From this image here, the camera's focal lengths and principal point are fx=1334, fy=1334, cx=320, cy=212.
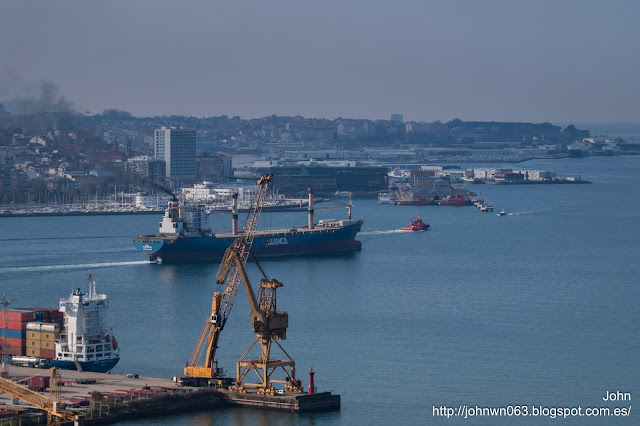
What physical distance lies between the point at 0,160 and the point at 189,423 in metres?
44.0

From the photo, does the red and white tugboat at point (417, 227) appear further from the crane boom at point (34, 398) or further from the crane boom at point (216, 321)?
the crane boom at point (34, 398)

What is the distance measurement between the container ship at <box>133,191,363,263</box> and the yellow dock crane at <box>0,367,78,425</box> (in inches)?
645

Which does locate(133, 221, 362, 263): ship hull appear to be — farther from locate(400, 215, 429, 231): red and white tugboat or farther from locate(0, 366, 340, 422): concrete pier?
locate(0, 366, 340, 422): concrete pier

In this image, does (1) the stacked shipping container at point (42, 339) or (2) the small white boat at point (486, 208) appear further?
(2) the small white boat at point (486, 208)

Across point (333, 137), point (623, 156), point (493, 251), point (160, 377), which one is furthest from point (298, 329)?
point (333, 137)

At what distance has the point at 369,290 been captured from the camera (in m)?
24.6

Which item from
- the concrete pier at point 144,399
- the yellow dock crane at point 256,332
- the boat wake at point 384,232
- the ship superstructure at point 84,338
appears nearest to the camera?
the concrete pier at point 144,399

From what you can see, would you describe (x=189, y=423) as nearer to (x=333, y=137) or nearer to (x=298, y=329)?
(x=298, y=329)

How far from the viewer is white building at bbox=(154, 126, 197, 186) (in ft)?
205

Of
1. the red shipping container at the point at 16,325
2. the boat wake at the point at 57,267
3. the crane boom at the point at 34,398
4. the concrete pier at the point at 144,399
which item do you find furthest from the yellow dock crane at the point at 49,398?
the boat wake at the point at 57,267

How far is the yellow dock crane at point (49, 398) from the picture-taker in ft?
43.8

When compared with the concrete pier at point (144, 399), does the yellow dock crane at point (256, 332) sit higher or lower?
higher

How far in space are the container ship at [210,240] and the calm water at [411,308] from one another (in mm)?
718

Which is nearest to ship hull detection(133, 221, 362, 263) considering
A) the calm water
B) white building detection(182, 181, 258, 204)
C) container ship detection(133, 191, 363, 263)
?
container ship detection(133, 191, 363, 263)
